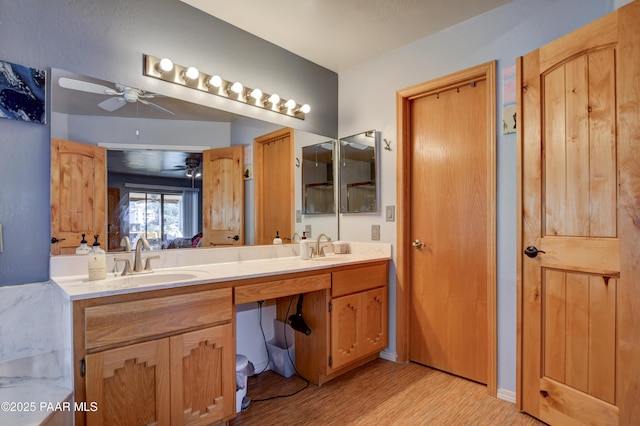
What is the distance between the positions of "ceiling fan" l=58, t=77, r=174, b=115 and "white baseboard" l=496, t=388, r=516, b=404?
8.69 ft

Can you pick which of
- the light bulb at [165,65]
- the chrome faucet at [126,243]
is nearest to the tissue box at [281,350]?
the chrome faucet at [126,243]

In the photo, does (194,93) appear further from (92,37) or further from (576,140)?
(576,140)

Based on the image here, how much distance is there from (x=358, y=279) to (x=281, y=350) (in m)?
0.74

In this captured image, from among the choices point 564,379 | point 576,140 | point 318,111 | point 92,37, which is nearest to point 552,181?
point 576,140

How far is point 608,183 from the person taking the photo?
5.15 ft

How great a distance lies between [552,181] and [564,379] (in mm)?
1011

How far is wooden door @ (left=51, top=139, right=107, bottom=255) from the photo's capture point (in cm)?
163

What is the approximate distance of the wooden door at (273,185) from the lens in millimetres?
2453

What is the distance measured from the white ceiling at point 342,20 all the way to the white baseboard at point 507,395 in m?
2.36

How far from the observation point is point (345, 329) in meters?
2.28

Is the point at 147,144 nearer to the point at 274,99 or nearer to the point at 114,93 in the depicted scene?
the point at 114,93

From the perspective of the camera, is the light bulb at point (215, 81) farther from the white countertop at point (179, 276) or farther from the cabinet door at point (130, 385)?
the cabinet door at point (130, 385)

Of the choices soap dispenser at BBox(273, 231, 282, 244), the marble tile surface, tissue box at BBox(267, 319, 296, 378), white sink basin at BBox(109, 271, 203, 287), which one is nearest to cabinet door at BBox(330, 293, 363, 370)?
tissue box at BBox(267, 319, 296, 378)

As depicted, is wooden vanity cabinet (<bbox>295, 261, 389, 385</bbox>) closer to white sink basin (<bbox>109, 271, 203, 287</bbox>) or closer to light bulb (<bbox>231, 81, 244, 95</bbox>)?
white sink basin (<bbox>109, 271, 203, 287</bbox>)
